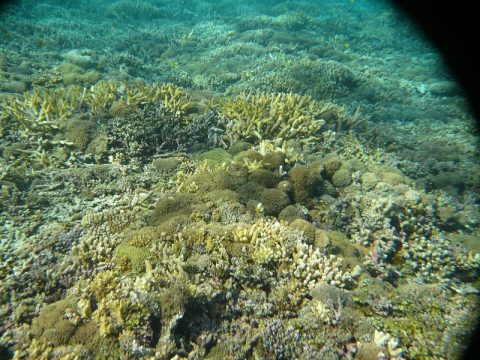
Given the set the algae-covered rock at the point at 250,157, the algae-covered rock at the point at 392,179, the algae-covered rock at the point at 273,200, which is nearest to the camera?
the algae-covered rock at the point at 273,200

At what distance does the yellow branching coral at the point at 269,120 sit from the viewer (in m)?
7.21

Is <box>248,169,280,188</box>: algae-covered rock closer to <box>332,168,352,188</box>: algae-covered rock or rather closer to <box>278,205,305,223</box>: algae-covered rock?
<box>278,205,305,223</box>: algae-covered rock

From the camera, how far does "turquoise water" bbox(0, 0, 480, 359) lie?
10.6 ft

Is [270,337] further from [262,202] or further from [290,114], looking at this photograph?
[290,114]

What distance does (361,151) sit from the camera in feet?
26.8

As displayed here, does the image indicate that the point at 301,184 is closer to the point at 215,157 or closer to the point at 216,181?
the point at 216,181

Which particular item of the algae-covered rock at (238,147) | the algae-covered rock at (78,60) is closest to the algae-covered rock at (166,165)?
the algae-covered rock at (238,147)

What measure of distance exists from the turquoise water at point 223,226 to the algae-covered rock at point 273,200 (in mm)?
Result: 24

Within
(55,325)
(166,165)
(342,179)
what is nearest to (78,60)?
(166,165)

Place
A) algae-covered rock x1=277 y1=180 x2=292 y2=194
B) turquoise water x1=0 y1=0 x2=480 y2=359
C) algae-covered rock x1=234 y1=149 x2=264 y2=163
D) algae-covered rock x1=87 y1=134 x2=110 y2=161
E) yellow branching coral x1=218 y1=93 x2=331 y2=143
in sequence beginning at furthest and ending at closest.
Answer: yellow branching coral x1=218 y1=93 x2=331 y2=143
algae-covered rock x1=87 y1=134 x2=110 y2=161
algae-covered rock x1=234 y1=149 x2=264 y2=163
algae-covered rock x1=277 y1=180 x2=292 y2=194
turquoise water x1=0 y1=0 x2=480 y2=359

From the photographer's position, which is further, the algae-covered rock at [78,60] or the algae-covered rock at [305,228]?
the algae-covered rock at [78,60]

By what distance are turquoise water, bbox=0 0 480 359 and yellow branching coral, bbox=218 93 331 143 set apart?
0.05 m

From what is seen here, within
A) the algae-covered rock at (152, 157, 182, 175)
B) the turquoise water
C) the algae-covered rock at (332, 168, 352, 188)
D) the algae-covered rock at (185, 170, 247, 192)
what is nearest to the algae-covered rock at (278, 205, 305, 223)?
the turquoise water

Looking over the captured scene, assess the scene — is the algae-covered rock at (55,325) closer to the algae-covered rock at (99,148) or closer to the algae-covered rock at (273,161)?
the algae-covered rock at (99,148)
